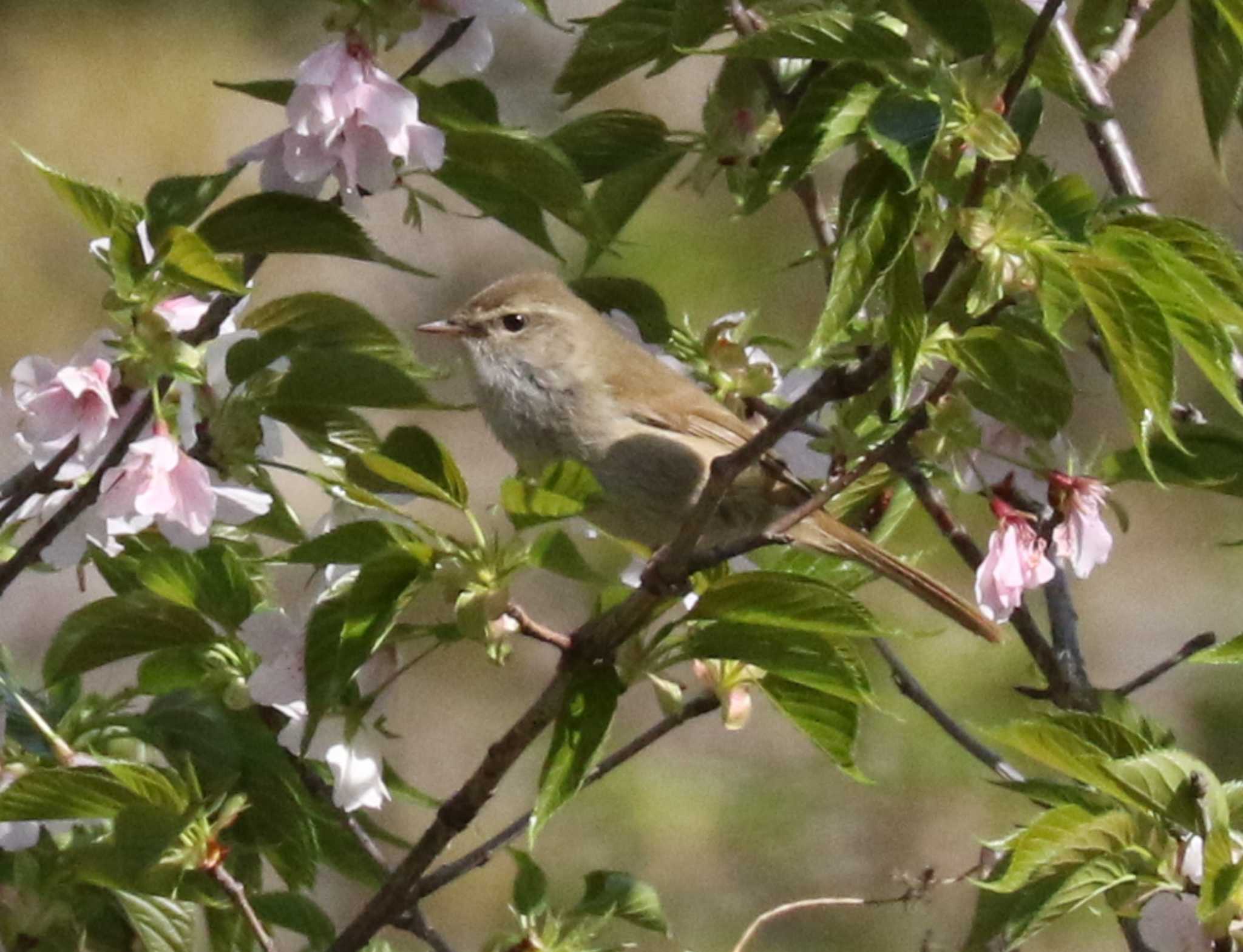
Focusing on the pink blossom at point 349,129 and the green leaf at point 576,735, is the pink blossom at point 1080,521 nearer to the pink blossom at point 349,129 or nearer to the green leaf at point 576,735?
the green leaf at point 576,735

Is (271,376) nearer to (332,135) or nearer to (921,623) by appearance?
(332,135)

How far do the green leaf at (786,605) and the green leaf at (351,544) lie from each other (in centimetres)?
30

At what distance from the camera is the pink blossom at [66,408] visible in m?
1.84

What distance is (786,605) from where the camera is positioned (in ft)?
5.44

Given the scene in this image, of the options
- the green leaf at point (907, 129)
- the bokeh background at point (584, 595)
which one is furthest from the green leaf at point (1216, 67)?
Result: the bokeh background at point (584, 595)

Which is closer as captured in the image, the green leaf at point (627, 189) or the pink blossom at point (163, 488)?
the pink blossom at point (163, 488)

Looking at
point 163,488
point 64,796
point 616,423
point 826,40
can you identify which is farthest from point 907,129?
point 616,423

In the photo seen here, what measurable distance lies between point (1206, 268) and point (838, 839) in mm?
4347

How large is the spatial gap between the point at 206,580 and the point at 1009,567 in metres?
0.95

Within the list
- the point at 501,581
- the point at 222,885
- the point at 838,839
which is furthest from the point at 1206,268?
the point at 838,839

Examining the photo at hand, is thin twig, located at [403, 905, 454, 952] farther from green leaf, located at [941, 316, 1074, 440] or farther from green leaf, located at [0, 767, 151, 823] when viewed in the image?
green leaf, located at [941, 316, 1074, 440]

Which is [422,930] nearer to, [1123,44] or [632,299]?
[632,299]

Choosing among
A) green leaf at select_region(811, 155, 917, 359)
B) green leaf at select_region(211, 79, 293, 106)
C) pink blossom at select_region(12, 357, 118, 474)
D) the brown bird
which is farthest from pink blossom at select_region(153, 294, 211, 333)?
the brown bird

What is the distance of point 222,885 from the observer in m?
1.97
